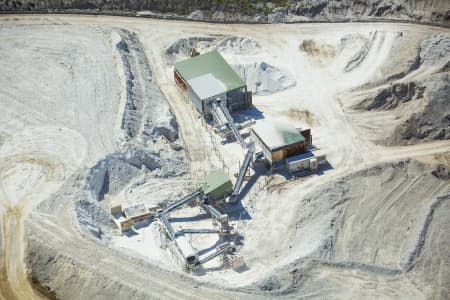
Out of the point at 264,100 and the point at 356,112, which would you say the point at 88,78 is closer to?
the point at 264,100

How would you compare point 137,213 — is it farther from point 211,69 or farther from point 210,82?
point 211,69

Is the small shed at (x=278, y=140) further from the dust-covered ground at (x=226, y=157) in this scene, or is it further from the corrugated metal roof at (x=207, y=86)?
the corrugated metal roof at (x=207, y=86)

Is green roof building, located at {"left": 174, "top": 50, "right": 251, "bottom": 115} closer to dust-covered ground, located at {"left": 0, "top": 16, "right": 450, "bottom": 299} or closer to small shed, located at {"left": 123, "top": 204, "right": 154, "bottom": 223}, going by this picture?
dust-covered ground, located at {"left": 0, "top": 16, "right": 450, "bottom": 299}

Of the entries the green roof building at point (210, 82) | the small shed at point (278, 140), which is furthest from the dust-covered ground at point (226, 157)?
the small shed at point (278, 140)

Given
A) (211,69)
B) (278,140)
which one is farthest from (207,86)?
(278,140)

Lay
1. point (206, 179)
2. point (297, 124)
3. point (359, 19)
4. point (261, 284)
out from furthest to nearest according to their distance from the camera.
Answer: point (359, 19) < point (297, 124) < point (206, 179) < point (261, 284)

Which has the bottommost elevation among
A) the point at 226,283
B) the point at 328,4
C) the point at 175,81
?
the point at 226,283

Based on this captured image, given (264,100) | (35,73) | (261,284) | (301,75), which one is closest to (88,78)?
(35,73)
